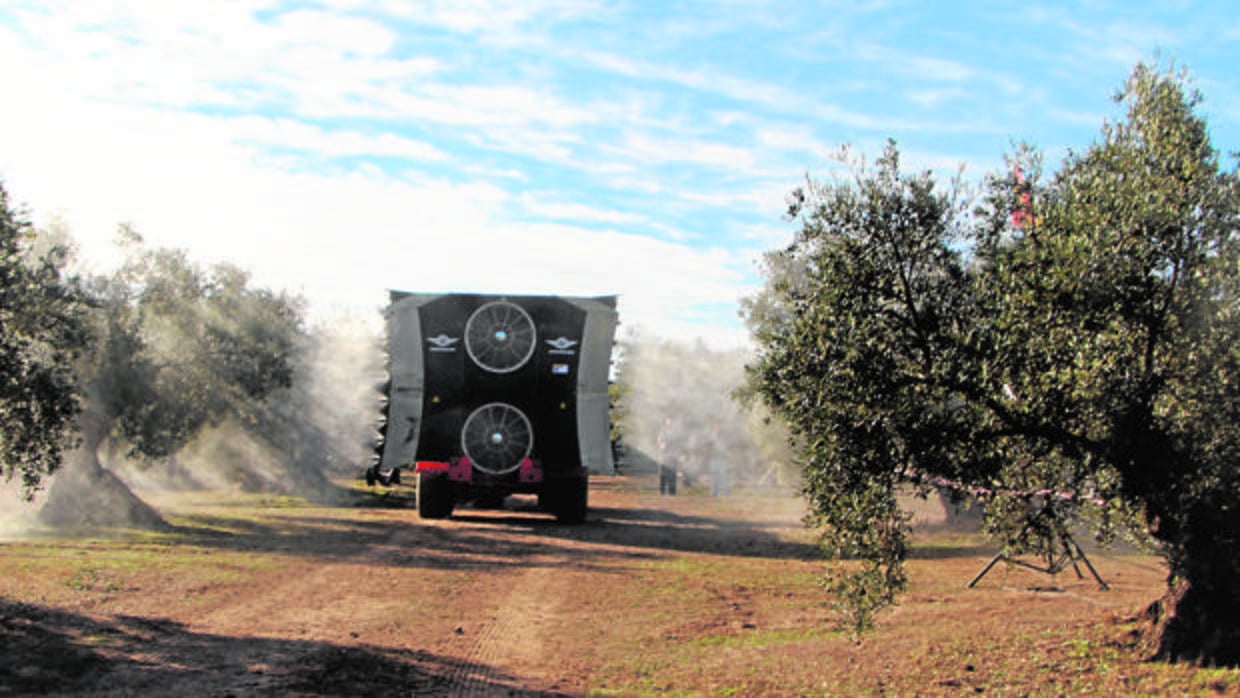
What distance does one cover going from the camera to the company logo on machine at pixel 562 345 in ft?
80.2

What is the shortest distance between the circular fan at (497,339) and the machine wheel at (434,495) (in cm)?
397

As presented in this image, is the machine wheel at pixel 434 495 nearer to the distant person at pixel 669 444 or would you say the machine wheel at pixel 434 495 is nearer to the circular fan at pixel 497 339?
the circular fan at pixel 497 339

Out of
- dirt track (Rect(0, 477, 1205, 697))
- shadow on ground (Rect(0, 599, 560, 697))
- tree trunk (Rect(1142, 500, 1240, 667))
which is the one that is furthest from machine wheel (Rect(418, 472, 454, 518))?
tree trunk (Rect(1142, 500, 1240, 667))

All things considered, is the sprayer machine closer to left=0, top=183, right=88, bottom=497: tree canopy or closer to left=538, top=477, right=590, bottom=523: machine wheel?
left=538, top=477, right=590, bottom=523: machine wheel

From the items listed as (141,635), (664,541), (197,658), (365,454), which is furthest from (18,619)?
(365,454)

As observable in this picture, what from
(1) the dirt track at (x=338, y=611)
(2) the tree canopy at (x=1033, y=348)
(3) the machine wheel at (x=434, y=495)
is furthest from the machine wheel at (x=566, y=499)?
(2) the tree canopy at (x=1033, y=348)

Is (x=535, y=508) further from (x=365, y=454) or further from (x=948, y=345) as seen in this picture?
(x=948, y=345)

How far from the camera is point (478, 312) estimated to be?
24.5 m

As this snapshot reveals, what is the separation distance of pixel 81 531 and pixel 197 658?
14.6 m

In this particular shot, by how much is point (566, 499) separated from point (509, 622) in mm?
12400

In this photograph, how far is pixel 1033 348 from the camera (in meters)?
9.21

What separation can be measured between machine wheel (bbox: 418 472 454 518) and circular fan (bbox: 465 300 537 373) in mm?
3970

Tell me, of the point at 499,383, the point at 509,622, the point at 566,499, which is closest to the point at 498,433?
the point at 499,383

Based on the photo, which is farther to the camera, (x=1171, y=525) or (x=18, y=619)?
(x=18, y=619)
